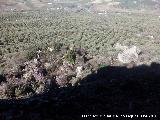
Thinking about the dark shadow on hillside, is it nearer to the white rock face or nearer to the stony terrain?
the stony terrain

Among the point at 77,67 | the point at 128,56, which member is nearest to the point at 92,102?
the point at 77,67

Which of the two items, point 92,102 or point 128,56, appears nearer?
point 92,102

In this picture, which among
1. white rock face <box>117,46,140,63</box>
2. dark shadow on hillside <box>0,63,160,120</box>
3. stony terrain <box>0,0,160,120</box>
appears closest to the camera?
dark shadow on hillside <box>0,63,160,120</box>

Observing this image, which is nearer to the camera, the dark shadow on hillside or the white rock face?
the dark shadow on hillside

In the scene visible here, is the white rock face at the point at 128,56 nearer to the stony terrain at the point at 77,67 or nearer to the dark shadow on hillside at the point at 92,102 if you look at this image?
the stony terrain at the point at 77,67

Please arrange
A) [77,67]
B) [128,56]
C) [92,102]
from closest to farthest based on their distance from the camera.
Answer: [92,102], [77,67], [128,56]

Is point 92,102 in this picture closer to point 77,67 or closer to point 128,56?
point 77,67

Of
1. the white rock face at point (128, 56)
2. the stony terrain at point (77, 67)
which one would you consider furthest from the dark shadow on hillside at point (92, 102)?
the white rock face at point (128, 56)

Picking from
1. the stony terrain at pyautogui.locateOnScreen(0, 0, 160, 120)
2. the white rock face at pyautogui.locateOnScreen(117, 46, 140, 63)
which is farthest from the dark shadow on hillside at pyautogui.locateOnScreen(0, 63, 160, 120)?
the white rock face at pyautogui.locateOnScreen(117, 46, 140, 63)
